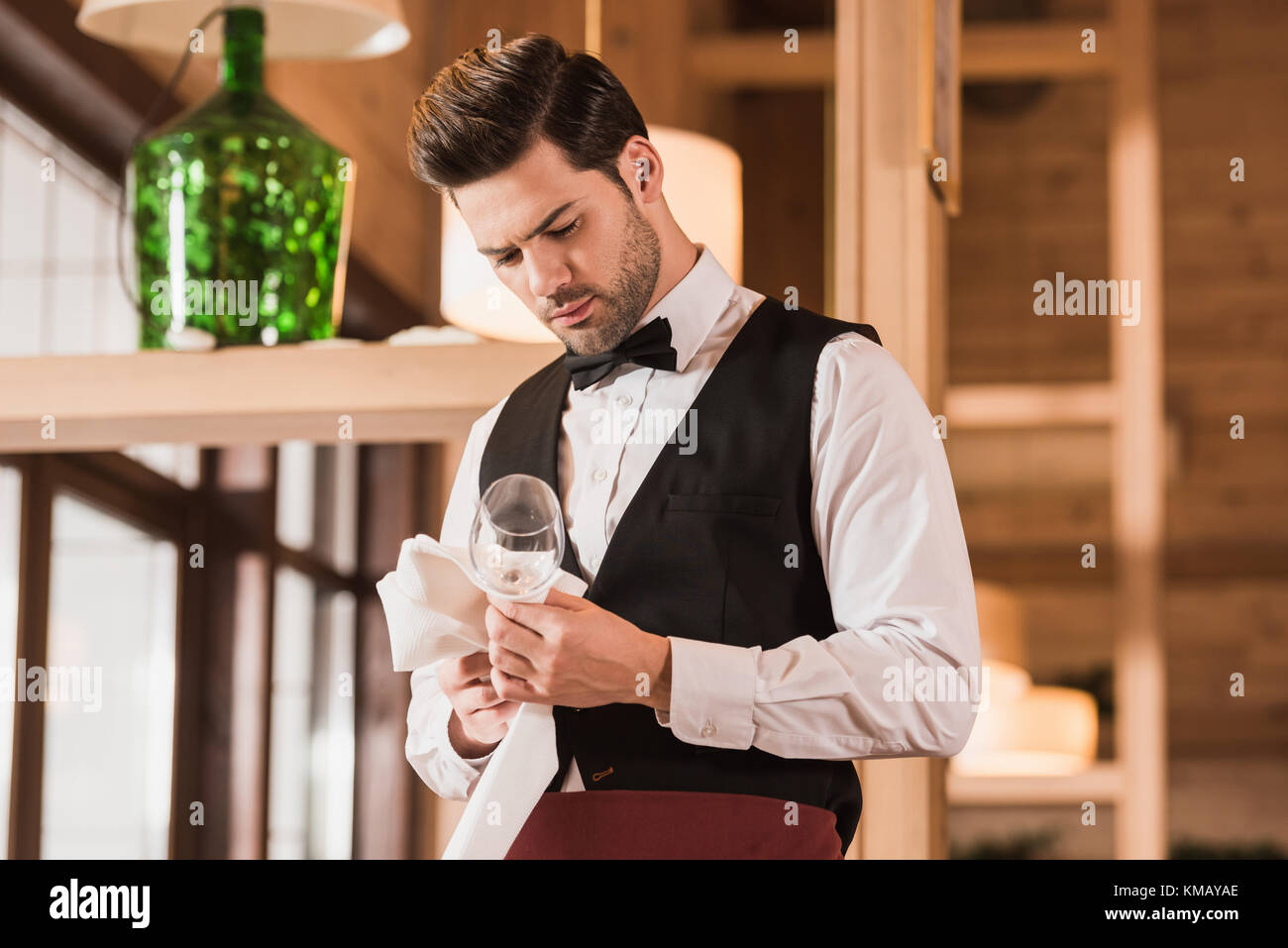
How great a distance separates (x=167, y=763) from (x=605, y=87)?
6.25ft

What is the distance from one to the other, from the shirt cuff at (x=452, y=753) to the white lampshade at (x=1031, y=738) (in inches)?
84.9

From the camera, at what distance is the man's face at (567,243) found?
1012 mm

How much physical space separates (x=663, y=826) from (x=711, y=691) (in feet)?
0.37

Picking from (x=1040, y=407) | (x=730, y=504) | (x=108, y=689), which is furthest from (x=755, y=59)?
(x=730, y=504)

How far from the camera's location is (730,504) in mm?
973

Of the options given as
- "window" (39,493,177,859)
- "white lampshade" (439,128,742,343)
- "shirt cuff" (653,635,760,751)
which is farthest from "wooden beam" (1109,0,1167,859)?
"shirt cuff" (653,635,760,751)

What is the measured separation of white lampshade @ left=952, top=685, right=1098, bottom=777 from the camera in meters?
3.05

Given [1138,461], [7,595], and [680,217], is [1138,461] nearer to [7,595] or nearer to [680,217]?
[680,217]

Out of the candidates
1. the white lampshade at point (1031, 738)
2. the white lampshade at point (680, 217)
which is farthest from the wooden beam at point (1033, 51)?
the white lampshade at point (680, 217)

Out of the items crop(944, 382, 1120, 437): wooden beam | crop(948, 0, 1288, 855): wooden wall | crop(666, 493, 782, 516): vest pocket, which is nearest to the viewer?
crop(666, 493, 782, 516): vest pocket

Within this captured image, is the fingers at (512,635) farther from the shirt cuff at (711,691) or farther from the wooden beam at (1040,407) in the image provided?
the wooden beam at (1040,407)

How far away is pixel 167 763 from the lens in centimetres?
260

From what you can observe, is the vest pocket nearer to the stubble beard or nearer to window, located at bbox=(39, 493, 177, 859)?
the stubble beard

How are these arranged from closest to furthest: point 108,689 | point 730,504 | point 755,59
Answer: point 730,504 → point 108,689 → point 755,59
